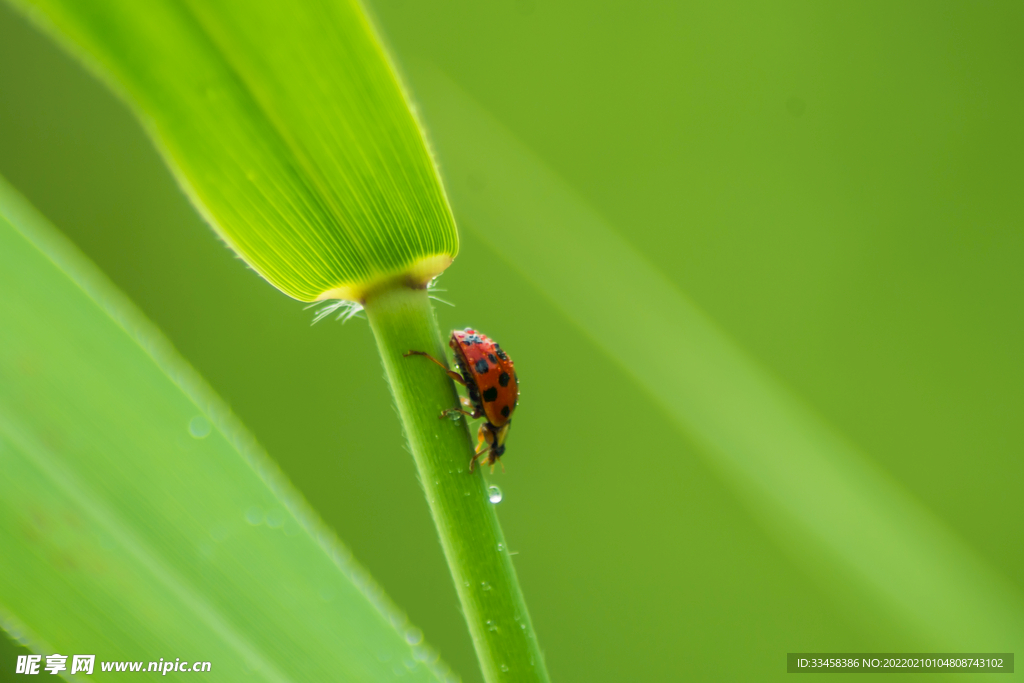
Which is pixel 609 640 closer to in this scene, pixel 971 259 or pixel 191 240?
pixel 971 259

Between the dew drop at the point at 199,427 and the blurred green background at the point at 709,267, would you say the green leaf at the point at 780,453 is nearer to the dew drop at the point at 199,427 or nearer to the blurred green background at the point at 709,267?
the blurred green background at the point at 709,267

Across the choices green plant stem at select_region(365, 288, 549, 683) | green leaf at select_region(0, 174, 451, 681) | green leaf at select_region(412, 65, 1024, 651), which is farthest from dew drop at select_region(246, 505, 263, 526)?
green leaf at select_region(412, 65, 1024, 651)

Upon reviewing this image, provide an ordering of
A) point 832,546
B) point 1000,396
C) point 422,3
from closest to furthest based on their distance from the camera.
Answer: point 832,546
point 1000,396
point 422,3

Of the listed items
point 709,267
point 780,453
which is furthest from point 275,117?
point 709,267

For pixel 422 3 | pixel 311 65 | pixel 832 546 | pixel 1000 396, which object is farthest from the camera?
pixel 422 3

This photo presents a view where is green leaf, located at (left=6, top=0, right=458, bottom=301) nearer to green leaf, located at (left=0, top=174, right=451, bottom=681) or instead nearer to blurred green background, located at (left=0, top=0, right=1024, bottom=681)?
green leaf, located at (left=0, top=174, right=451, bottom=681)

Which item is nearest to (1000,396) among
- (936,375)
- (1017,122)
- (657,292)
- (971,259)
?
(936,375)

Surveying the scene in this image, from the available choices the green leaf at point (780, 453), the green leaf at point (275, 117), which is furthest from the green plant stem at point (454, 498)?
the green leaf at point (780, 453)
